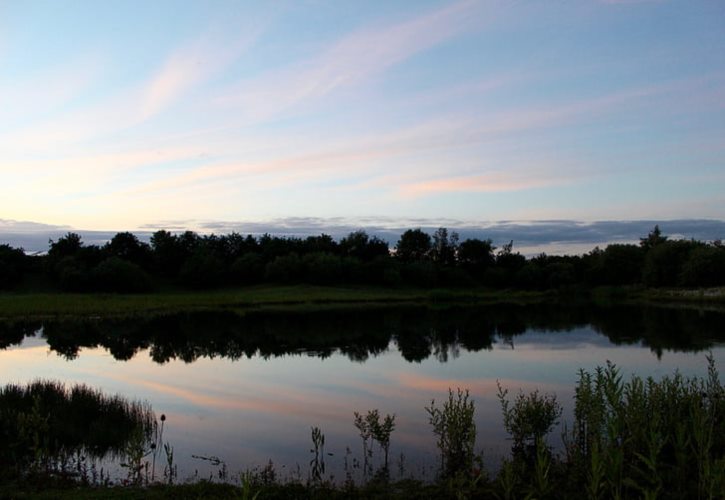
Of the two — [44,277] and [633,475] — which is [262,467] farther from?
[44,277]

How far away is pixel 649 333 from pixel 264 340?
26914mm

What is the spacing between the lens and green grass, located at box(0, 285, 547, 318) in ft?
183

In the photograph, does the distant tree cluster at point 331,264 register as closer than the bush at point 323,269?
Yes

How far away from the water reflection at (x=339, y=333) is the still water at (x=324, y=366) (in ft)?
0.38

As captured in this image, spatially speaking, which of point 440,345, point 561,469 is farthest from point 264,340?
point 561,469

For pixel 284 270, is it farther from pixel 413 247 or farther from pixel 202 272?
pixel 413 247

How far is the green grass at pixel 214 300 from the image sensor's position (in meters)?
55.9

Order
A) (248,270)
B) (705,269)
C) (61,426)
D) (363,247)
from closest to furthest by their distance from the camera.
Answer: (61,426) < (705,269) < (248,270) < (363,247)

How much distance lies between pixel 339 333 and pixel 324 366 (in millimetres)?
14727

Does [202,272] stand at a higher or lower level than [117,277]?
higher

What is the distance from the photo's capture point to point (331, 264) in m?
104

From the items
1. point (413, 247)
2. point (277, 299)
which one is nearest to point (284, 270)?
point (277, 299)

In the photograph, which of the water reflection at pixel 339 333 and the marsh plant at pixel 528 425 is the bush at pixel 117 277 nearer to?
the water reflection at pixel 339 333

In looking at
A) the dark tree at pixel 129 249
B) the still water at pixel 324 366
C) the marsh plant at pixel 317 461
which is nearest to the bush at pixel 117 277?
the dark tree at pixel 129 249
